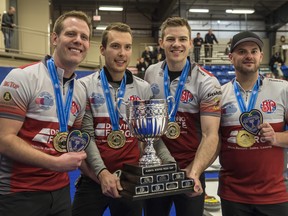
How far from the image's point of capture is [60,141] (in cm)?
186

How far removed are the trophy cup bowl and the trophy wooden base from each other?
97 mm

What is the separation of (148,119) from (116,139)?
1.24 feet

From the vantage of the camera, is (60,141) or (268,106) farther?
(268,106)

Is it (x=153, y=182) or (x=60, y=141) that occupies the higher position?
(x=60, y=141)

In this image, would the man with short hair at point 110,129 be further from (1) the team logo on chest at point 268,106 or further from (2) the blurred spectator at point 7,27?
(2) the blurred spectator at point 7,27

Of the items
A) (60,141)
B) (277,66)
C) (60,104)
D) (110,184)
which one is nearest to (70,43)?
(60,104)

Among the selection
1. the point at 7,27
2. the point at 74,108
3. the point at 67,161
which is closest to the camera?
the point at 67,161

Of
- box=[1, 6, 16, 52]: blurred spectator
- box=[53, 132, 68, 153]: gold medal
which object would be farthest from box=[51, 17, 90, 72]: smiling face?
box=[1, 6, 16, 52]: blurred spectator

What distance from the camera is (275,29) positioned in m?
20.1

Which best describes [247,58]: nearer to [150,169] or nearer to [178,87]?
[178,87]

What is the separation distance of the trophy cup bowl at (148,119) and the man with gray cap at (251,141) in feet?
1.85

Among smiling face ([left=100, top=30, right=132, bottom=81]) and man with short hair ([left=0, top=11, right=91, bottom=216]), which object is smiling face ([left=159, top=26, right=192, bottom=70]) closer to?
smiling face ([left=100, top=30, right=132, bottom=81])

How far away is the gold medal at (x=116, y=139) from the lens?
2.13 meters

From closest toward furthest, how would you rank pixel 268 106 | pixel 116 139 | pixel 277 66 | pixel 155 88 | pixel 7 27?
pixel 116 139, pixel 268 106, pixel 155 88, pixel 7 27, pixel 277 66
